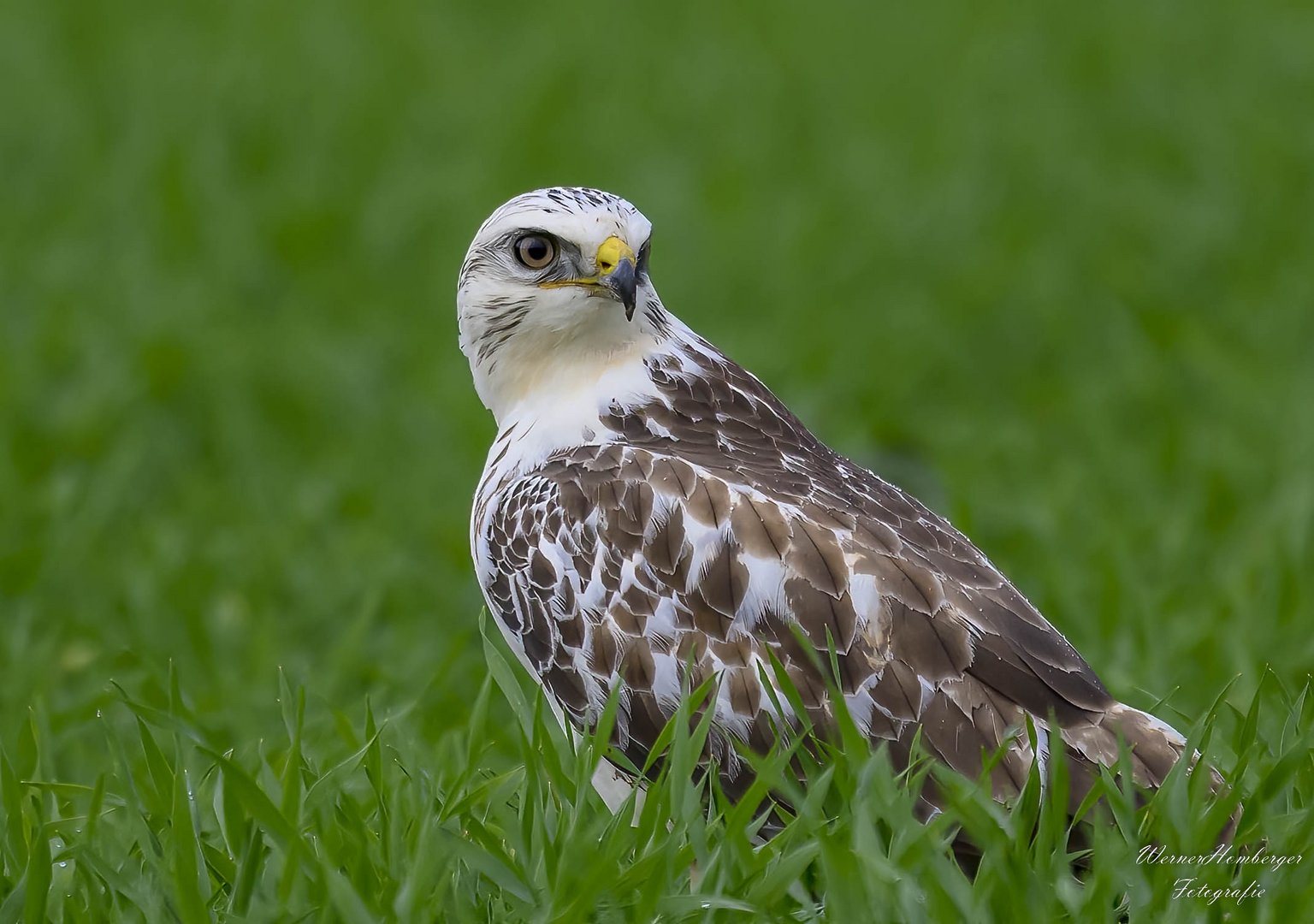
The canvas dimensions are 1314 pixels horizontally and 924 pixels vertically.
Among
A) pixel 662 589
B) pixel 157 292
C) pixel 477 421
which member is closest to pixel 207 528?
pixel 477 421

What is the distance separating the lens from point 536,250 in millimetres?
4789

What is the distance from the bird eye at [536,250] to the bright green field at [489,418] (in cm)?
106

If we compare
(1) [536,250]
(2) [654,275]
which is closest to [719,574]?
(1) [536,250]

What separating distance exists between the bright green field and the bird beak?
98cm

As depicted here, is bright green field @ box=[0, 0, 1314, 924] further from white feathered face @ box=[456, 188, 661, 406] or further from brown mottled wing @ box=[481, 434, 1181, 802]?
white feathered face @ box=[456, 188, 661, 406]

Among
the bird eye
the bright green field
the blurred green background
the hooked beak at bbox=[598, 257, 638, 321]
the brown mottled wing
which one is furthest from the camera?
the blurred green background

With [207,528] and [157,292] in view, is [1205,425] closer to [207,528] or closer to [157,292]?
[207,528]

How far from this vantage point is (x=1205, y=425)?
879 cm

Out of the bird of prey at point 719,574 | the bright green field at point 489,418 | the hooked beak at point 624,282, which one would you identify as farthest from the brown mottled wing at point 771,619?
the hooked beak at point 624,282

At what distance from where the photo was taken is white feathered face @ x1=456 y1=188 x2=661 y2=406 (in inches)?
183

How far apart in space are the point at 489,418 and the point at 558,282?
4086 mm

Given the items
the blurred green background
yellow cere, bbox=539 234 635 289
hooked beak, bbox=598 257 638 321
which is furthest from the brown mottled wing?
the blurred green background

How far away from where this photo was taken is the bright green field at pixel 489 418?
3787 mm

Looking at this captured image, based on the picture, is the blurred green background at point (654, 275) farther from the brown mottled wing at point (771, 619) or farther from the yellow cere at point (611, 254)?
the yellow cere at point (611, 254)
